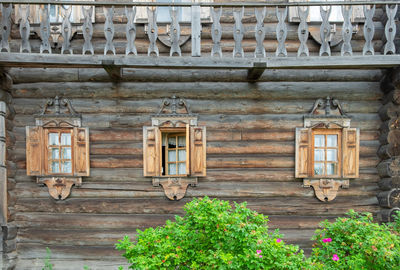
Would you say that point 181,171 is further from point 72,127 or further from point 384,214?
point 384,214

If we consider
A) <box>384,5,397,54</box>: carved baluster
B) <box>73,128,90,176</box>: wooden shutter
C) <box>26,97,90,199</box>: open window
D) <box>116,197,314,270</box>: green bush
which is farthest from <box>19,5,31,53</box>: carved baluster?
<box>384,5,397,54</box>: carved baluster

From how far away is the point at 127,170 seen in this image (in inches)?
214

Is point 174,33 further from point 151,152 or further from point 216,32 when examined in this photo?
point 151,152

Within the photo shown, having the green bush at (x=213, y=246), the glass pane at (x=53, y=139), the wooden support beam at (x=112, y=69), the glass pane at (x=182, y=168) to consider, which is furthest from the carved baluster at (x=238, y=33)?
the glass pane at (x=53, y=139)

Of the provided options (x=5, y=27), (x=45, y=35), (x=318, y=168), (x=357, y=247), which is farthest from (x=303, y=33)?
(x=5, y=27)

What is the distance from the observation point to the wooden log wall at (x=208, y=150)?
5383 mm

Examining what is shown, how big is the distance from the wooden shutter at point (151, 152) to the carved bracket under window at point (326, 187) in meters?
3.05

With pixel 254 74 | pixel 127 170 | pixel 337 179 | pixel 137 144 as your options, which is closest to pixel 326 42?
pixel 254 74

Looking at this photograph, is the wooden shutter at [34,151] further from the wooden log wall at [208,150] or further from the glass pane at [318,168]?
the glass pane at [318,168]

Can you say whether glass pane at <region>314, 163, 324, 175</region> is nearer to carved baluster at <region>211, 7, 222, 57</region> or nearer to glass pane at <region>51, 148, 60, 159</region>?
carved baluster at <region>211, 7, 222, 57</region>

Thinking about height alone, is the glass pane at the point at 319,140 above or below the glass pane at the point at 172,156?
above

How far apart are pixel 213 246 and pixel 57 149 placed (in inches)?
153

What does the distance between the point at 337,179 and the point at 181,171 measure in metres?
3.22

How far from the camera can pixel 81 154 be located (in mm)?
5312
